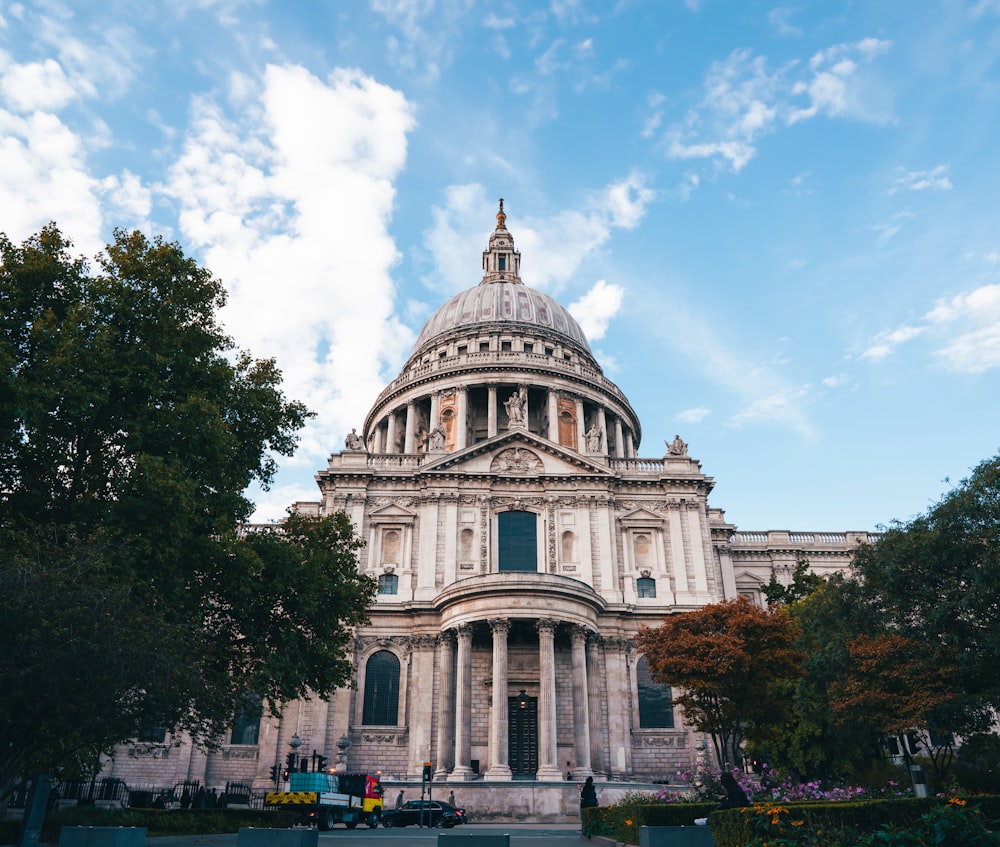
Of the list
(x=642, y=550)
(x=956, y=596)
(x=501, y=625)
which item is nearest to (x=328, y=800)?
(x=501, y=625)

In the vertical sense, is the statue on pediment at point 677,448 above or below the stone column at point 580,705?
above

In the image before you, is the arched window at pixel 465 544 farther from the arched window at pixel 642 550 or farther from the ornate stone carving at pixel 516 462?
the arched window at pixel 642 550

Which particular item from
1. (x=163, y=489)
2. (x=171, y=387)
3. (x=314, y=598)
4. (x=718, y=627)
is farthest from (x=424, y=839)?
(x=718, y=627)

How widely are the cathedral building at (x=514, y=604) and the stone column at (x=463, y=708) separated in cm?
9

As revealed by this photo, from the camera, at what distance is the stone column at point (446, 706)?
128ft

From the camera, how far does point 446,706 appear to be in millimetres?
40438

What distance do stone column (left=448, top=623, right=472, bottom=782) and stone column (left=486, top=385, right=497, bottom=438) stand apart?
20.0 metres

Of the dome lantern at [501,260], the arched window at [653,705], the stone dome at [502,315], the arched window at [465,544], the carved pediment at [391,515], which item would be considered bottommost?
the arched window at [653,705]

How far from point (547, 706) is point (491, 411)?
2607 centimetres

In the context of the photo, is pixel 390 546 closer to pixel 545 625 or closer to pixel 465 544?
pixel 465 544

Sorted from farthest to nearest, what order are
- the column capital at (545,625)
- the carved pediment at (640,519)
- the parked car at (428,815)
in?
the carved pediment at (640,519)
the column capital at (545,625)
the parked car at (428,815)

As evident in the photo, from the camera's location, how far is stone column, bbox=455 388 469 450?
59312mm

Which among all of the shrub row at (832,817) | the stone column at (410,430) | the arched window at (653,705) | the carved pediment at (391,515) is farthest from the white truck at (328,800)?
the stone column at (410,430)

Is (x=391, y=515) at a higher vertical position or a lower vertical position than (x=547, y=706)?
higher
